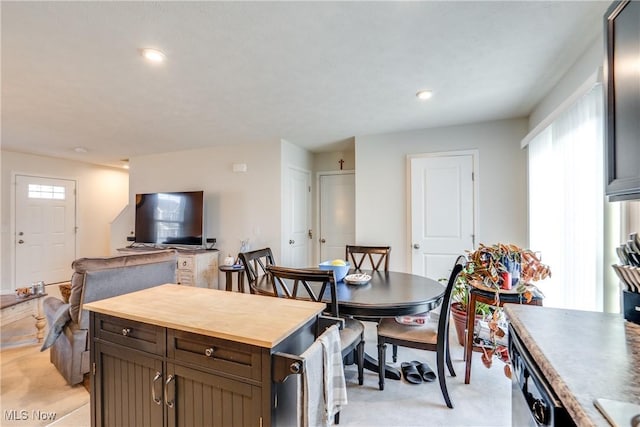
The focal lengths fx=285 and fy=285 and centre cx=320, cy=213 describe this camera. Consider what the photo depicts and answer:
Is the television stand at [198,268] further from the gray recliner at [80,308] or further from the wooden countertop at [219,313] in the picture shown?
the wooden countertop at [219,313]

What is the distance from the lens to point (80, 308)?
79.6 inches

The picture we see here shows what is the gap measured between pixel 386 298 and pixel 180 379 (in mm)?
1233

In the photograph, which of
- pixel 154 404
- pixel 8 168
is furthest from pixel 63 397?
pixel 8 168

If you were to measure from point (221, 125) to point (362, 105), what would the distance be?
5.63 feet

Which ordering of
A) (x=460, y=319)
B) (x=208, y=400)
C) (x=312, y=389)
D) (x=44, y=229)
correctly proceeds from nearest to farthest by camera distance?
1. (x=312, y=389)
2. (x=208, y=400)
3. (x=460, y=319)
4. (x=44, y=229)

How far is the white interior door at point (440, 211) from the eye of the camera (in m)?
3.43

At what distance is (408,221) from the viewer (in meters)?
3.67

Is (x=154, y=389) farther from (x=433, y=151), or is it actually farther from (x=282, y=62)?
(x=433, y=151)

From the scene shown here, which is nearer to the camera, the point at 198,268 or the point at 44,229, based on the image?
the point at 198,268

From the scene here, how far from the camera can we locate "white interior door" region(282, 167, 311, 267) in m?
4.23

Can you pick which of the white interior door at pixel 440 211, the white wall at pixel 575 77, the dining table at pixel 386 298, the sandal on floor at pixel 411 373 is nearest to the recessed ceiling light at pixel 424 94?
the white wall at pixel 575 77

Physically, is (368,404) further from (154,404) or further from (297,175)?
(297,175)

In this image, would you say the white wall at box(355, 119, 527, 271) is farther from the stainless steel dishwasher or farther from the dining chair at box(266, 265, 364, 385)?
the stainless steel dishwasher

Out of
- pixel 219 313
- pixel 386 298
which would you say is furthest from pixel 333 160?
pixel 219 313
